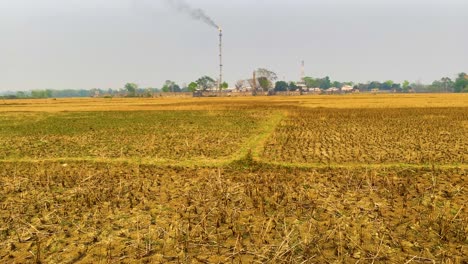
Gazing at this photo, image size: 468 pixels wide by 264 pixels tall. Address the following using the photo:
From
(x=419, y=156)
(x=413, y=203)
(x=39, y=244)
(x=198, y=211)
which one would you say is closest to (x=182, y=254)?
(x=198, y=211)

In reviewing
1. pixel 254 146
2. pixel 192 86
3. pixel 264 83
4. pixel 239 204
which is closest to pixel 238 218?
pixel 239 204

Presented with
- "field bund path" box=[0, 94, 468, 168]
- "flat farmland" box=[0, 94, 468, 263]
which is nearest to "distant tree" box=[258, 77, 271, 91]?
"field bund path" box=[0, 94, 468, 168]

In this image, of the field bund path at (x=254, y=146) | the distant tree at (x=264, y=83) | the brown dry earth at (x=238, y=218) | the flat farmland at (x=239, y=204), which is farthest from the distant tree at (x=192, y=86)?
the brown dry earth at (x=238, y=218)

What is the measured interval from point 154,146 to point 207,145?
106 inches

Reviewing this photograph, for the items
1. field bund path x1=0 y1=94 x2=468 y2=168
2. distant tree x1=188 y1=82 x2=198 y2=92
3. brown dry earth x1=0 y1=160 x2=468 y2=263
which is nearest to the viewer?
brown dry earth x1=0 y1=160 x2=468 y2=263

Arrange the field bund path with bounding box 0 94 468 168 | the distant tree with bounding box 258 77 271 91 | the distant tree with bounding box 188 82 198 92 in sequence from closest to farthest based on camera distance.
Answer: the field bund path with bounding box 0 94 468 168 → the distant tree with bounding box 188 82 198 92 → the distant tree with bounding box 258 77 271 91

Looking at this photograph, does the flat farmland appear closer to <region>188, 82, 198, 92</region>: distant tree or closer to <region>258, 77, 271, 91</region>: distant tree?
<region>188, 82, 198, 92</region>: distant tree

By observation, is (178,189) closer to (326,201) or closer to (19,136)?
(326,201)

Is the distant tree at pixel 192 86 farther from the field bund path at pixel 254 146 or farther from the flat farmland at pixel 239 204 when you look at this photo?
the flat farmland at pixel 239 204

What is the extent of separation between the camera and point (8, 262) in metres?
5.87

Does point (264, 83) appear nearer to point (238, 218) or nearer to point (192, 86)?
point (192, 86)

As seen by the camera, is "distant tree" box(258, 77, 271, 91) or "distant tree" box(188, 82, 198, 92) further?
"distant tree" box(258, 77, 271, 91)

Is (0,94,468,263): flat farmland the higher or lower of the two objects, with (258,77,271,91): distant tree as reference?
lower

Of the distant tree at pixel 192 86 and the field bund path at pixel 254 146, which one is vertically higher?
the distant tree at pixel 192 86
